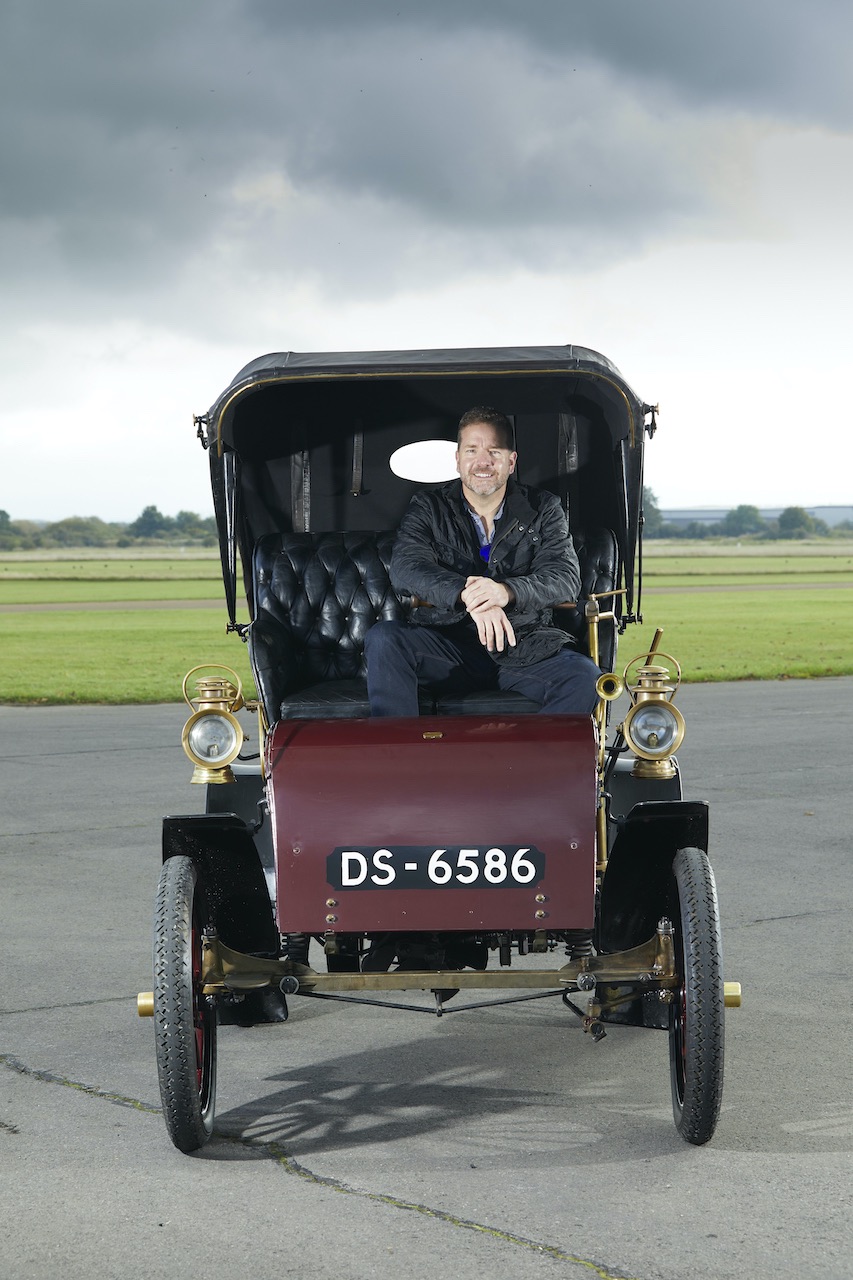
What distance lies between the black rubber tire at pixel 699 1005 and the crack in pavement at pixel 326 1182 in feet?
2.42

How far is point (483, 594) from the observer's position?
488cm

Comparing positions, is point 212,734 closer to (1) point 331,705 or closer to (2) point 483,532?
(1) point 331,705

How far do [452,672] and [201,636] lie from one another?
81.2ft

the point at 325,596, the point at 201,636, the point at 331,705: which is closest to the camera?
the point at 331,705

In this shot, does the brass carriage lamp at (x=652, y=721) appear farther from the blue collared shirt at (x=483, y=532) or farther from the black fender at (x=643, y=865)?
the blue collared shirt at (x=483, y=532)

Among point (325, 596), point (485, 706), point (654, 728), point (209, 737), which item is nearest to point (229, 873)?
point (209, 737)

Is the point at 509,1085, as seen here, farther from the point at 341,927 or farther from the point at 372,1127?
the point at 341,927

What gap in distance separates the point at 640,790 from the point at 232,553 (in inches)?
78.3

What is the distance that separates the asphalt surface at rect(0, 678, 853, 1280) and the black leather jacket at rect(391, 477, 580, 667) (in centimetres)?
150

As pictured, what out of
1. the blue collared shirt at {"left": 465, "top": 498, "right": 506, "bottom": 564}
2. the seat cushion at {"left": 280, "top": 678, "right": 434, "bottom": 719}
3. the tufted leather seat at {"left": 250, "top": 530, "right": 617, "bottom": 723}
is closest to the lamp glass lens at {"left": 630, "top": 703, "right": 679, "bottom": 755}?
the seat cushion at {"left": 280, "top": 678, "right": 434, "bottom": 719}

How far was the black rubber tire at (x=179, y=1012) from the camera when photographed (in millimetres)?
3869

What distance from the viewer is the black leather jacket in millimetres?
5066

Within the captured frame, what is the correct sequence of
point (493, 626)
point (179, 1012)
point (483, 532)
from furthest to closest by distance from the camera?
point (483, 532) → point (493, 626) → point (179, 1012)

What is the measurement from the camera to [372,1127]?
14.0 feet
